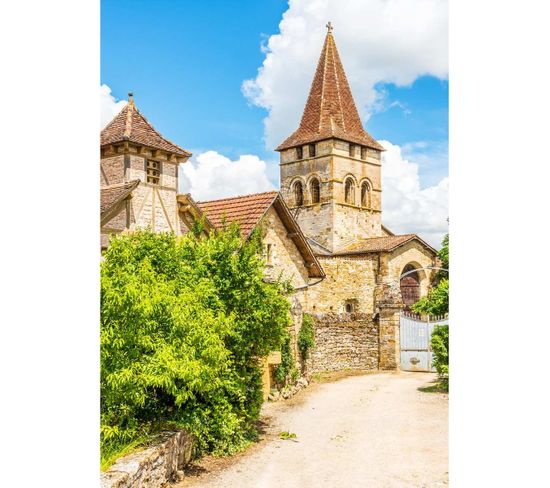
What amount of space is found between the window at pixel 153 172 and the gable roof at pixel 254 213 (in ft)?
8.52

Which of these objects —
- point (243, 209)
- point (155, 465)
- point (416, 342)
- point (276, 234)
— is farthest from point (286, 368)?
point (155, 465)

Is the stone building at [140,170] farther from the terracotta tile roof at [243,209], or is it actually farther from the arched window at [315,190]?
the arched window at [315,190]

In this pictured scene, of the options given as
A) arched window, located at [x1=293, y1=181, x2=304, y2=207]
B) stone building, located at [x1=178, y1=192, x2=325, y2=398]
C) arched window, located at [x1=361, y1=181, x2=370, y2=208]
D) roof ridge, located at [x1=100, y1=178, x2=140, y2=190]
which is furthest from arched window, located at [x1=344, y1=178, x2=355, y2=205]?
roof ridge, located at [x1=100, y1=178, x2=140, y2=190]

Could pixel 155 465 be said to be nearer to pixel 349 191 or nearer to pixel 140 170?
pixel 140 170

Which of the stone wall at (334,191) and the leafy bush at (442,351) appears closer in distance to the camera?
the leafy bush at (442,351)

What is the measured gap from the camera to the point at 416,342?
16.6m

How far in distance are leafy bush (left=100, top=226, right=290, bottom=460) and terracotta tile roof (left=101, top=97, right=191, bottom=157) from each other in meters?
1.96

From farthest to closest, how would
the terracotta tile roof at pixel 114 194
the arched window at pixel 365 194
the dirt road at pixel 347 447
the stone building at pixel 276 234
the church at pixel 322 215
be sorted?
the arched window at pixel 365 194, the stone building at pixel 276 234, the church at pixel 322 215, the terracotta tile roof at pixel 114 194, the dirt road at pixel 347 447

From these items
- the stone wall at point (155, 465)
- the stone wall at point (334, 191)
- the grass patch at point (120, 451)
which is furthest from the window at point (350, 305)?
the grass patch at point (120, 451)

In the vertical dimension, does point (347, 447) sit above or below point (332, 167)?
below

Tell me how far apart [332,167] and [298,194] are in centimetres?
243

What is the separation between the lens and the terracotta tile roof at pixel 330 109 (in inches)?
1095

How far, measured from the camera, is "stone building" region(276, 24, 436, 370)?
22953mm

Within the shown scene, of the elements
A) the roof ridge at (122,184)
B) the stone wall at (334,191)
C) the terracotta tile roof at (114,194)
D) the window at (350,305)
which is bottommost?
the window at (350,305)
